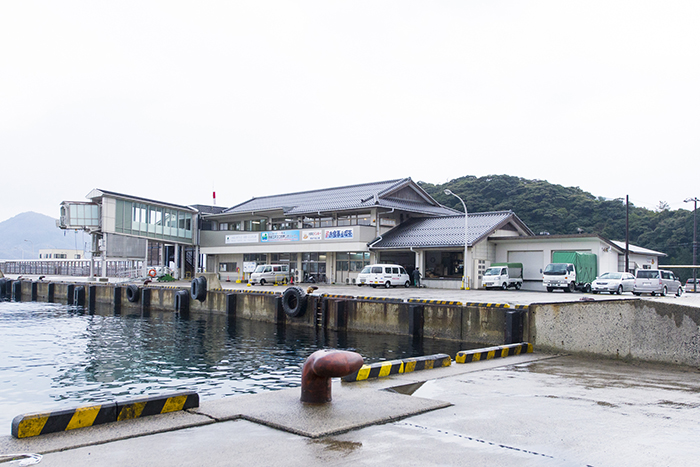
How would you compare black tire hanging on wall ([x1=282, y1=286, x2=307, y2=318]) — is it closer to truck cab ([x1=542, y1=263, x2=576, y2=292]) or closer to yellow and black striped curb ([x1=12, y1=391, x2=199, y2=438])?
truck cab ([x1=542, y1=263, x2=576, y2=292])

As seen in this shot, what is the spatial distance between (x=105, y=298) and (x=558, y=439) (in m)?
38.3

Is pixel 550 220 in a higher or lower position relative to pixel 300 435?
higher

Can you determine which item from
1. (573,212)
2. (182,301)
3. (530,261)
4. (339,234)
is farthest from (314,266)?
(573,212)

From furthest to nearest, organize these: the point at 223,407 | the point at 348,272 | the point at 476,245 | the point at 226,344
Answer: the point at 348,272
the point at 476,245
the point at 226,344
the point at 223,407

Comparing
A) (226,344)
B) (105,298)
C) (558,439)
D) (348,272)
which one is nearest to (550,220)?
(348,272)

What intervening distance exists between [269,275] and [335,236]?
597cm

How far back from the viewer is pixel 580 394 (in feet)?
27.3

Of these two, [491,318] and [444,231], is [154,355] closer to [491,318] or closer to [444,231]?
[491,318]

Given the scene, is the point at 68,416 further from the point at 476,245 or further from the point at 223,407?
the point at 476,245

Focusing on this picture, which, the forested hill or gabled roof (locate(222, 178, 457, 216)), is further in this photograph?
the forested hill

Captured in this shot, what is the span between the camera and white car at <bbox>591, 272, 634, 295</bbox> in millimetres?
30047

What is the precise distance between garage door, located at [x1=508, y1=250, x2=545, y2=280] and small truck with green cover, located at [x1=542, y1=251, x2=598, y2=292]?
54.2 inches

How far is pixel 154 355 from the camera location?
17.1m

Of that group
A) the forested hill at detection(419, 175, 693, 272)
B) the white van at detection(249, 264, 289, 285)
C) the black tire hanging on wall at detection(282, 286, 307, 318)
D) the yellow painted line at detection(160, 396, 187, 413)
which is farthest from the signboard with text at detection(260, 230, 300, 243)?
the yellow painted line at detection(160, 396, 187, 413)
